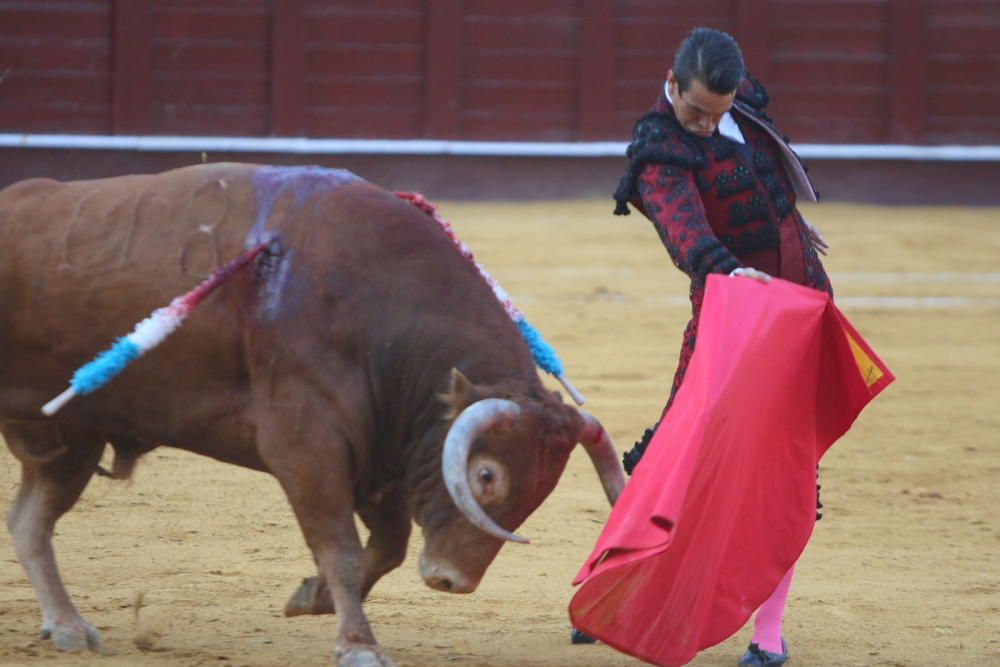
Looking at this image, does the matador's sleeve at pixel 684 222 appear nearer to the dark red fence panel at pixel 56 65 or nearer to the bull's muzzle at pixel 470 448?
the bull's muzzle at pixel 470 448

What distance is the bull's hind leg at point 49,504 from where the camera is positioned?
3238 millimetres

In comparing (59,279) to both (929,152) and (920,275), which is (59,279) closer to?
(920,275)

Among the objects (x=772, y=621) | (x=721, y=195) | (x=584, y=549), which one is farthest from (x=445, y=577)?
(x=584, y=549)

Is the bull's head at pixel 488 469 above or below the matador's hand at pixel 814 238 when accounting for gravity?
below

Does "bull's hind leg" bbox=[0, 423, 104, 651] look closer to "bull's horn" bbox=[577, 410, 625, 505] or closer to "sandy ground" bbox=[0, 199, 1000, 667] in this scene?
"sandy ground" bbox=[0, 199, 1000, 667]

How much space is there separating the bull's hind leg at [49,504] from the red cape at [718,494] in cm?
105

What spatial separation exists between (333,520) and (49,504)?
0.80 m

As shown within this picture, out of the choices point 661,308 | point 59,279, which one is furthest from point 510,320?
point 661,308

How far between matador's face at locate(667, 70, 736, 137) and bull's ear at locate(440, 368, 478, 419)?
2.12ft

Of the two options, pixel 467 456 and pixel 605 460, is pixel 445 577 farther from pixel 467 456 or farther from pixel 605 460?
pixel 605 460

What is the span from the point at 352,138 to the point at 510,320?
278 inches

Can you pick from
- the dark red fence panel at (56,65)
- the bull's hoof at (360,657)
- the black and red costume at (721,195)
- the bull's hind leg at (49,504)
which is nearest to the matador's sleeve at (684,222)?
the black and red costume at (721,195)

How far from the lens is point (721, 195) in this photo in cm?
306

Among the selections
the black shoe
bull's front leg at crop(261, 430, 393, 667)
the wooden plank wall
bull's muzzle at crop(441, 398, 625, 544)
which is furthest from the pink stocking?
the wooden plank wall
